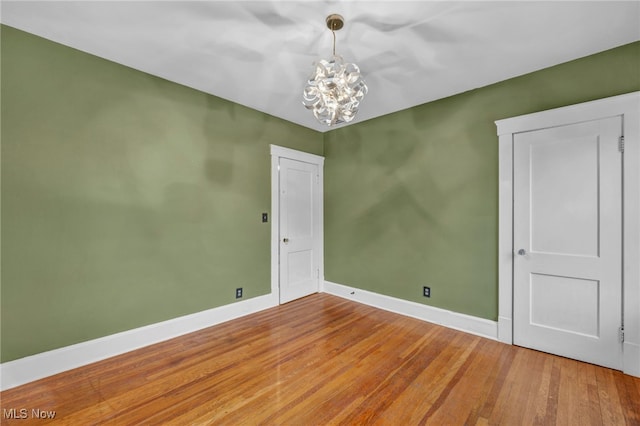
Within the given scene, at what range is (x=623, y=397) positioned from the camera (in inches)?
75.0

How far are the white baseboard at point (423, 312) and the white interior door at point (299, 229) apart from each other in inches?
19.7

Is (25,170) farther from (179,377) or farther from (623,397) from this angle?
(623,397)

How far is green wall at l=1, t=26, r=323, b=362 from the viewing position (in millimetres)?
2082

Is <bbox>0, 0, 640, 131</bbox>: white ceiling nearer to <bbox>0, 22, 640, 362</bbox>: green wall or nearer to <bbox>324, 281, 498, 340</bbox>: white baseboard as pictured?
<bbox>0, 22, 640, 362</bbox>: green wall

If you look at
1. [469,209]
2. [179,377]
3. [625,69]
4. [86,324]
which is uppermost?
[625,69]

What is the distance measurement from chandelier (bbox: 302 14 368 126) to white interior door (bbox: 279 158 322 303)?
6.46 ft

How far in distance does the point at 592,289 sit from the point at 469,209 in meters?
1.19

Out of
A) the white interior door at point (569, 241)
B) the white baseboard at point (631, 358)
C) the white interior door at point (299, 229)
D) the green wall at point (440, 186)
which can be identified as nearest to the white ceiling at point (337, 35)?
the green wall at point (440, 186)

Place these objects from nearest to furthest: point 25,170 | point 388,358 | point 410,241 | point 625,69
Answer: point 25,170 < point 625,69 < point 388,358 < point 410,241

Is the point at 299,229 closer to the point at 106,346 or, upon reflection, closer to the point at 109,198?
the point at 109,198

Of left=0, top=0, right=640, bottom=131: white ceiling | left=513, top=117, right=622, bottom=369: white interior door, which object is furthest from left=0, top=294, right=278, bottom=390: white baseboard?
left=513, top=117, right=622, bottom=369: white interior door

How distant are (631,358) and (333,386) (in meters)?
2.41

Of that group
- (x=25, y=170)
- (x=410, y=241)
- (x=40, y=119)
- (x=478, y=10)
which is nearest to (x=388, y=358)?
(x=410, y=241)

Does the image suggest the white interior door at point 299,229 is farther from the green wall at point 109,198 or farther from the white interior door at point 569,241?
the white interior door at point 569,241
